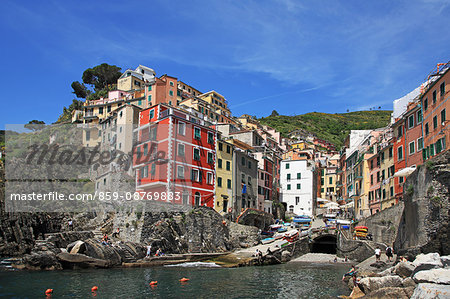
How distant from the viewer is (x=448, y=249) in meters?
25.6

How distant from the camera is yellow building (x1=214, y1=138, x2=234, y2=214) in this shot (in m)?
55.7

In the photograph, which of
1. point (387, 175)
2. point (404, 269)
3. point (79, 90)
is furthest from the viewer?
point (79, 90)

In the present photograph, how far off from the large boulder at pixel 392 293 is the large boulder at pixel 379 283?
71.7 inches

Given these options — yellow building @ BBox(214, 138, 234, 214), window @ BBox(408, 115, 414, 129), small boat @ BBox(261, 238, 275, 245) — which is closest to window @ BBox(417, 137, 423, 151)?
window @ BBox(408, 115, 414, 129)

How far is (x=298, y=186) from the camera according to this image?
257 feet

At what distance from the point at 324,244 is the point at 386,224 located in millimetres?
22768

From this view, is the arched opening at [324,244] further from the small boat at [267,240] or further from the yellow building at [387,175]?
the yellow building at [387,175]

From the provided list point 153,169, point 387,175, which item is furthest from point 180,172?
point 387,175

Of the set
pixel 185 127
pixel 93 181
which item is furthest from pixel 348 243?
pixel 93 181

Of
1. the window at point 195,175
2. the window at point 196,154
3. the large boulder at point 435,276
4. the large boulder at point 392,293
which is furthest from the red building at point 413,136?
the window at point 196,154

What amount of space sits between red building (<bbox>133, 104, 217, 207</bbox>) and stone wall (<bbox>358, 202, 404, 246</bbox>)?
22.1m

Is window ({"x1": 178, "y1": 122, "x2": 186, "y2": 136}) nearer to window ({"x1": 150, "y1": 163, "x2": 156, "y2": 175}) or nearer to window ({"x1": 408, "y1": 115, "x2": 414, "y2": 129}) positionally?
window ({"x1": 150, "y1": 163, "x2": 156, "y2": 175})

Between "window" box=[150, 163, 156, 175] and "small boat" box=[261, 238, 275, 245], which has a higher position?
"window" box=[150, 163, 156, 175]

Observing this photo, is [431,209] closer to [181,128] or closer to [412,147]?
[412,147]
